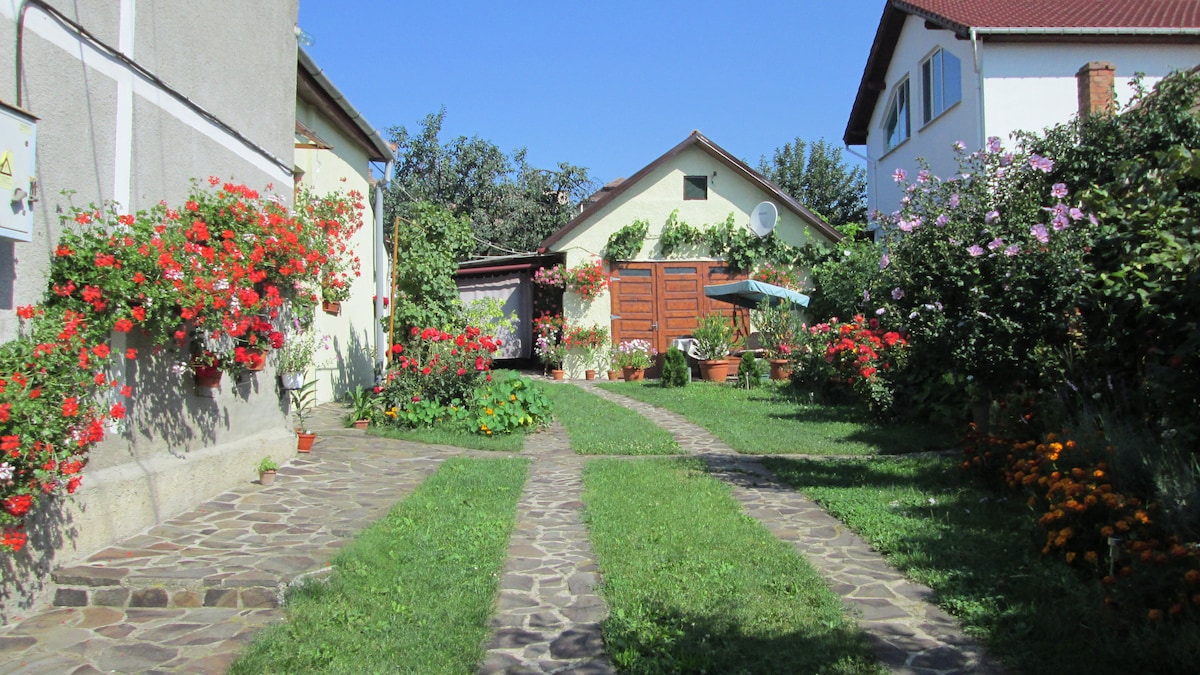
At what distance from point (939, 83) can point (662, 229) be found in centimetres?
627

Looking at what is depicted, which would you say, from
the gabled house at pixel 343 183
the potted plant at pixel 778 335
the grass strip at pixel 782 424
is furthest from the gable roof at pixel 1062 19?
the gabled house at pixel 343 183

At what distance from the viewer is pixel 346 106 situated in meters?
11.1

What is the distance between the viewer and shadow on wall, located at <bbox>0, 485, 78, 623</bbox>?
4.07 meters

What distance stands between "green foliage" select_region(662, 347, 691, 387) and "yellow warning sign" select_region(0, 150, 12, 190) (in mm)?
11717

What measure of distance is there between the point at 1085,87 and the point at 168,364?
42.5ft

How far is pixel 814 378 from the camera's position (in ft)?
43.0

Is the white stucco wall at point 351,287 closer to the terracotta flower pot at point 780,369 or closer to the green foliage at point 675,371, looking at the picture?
the green foliage at point 675,371

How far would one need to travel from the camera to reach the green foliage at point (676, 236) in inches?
696

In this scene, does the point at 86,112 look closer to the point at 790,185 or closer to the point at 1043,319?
the point at 1043,319

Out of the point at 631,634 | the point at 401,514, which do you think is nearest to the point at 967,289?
the point at 631,634

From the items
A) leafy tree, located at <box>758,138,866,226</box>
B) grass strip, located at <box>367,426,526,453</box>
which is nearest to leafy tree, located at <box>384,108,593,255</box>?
leafy tree, located at <box>758,138,866,226</box>

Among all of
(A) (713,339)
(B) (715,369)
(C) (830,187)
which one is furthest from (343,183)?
(C) (830,187)

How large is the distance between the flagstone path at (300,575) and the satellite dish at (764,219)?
11.4 m

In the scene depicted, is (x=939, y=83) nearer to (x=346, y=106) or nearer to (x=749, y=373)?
(x=749, y=373)
